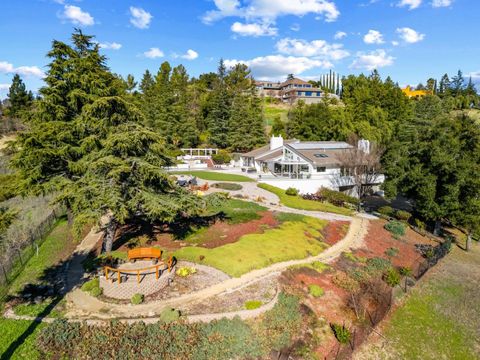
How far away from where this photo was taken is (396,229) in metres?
29.7

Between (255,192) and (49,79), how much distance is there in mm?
25246

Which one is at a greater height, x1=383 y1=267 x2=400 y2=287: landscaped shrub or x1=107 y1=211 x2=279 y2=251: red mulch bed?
x1=107 y1=211 x2=279 y2=251: red mulch bed

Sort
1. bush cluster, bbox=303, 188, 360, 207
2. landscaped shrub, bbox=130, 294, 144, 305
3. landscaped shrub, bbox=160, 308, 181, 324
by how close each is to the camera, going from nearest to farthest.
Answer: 1. landscaped shrub, bbox=160, 308, 181, 324
2. landscaped shrub, bbox=130, 294, 144, 305
3. bush cluster, bbox=303, 188, 360, 207

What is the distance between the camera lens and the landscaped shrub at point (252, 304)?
1454 centimetres

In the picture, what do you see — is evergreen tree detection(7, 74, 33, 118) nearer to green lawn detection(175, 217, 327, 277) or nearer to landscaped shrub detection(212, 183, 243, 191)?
landscaped shrub detection(212, 183, 243, 191)

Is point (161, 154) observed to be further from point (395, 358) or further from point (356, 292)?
point (395, 358)

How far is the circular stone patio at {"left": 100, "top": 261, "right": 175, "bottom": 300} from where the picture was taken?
15.3 m

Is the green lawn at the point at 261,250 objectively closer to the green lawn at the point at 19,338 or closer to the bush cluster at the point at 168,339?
the bush cluster at the point at 168,339

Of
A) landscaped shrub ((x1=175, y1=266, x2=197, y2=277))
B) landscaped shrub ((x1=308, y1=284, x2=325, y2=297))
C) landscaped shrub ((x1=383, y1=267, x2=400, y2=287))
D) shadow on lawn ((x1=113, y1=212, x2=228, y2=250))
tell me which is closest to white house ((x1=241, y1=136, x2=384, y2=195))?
Result: shadow on lawn ((x1=113, y1=212, x2=228, y2=250))

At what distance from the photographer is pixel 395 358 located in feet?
45.9

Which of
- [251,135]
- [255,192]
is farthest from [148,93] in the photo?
[255,192]

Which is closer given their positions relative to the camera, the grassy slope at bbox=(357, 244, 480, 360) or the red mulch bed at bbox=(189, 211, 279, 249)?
the grassy slope at bbox=(357, 244, 480, 360)

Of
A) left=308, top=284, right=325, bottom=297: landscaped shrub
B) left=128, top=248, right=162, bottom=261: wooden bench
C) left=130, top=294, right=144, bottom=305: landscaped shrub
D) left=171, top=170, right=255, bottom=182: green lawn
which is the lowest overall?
left=308, top=284, right=325, bottom=297: landscaped shrub

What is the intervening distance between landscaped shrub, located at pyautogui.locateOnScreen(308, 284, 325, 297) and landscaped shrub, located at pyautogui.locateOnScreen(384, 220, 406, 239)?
15.4 meters
